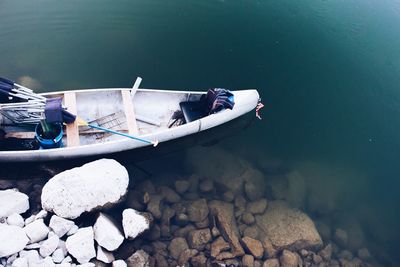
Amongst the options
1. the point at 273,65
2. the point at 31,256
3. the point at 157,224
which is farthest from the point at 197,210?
the point at 273,65

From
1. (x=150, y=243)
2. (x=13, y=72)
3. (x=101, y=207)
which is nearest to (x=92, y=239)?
(x=101, y=207)

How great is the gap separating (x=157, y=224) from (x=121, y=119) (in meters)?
3.55

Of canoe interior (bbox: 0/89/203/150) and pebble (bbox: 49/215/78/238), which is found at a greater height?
canoe interior (bbox: 0/89/203/150)

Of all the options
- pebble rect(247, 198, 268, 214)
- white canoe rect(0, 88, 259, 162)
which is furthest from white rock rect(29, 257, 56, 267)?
pebble rect(247, 198, 268, 214)

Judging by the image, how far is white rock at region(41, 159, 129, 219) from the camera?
820cm

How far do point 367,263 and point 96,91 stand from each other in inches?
386

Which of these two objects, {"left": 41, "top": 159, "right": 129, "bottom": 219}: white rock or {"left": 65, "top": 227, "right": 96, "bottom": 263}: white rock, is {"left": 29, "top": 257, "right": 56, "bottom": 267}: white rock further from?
{"left": 41, "top": 159, "right": 129, "bottom": 219}: white rock

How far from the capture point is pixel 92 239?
793 cm

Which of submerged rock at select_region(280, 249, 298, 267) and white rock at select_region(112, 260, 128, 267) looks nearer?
white rock at select_region(112, 260, 128, 267)

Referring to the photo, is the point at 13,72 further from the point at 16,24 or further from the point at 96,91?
the point at 96,91

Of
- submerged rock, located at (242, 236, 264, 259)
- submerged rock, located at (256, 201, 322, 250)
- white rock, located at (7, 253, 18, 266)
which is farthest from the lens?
submerged rock, located at (256, 201, 322, 250)

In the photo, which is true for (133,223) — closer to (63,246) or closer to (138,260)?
(138,260)

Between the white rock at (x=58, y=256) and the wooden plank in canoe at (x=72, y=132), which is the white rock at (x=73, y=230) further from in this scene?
the wooden plank in canoe at (x=72, y=132)

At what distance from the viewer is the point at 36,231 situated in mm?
7703
